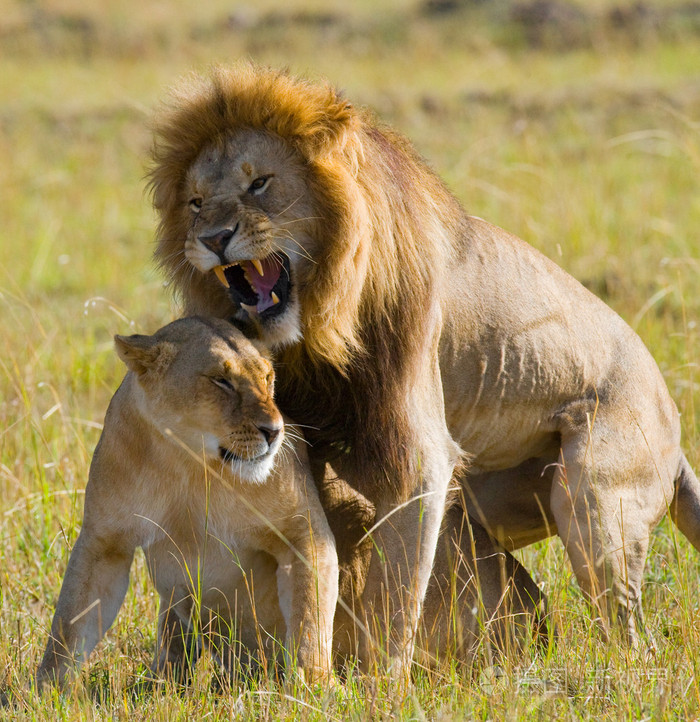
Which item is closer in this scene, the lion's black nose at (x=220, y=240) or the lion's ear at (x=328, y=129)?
the lion's black nose at (x=220, y=240)

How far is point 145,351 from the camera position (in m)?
3.01

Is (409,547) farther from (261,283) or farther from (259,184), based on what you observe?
(259,184)

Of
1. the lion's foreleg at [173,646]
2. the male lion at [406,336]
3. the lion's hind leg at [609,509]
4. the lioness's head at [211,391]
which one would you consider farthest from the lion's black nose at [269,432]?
the lion's hind leg at [609,509]

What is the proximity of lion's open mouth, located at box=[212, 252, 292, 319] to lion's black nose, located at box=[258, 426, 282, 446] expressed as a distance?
0.31 metres

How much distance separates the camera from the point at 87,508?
3150 millimetres

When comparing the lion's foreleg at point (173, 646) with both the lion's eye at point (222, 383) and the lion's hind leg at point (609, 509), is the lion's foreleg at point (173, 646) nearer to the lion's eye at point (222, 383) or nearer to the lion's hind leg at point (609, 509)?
the lion's eye at point (222, 383)

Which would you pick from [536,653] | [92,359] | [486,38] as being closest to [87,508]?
[536,653]

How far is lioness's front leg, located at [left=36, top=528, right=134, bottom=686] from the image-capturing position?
10.1ft

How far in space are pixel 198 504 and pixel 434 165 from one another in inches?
258

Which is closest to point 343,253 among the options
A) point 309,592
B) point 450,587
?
point 309,592

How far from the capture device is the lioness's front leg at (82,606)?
3.07 meters

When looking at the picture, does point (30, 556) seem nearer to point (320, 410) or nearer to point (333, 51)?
point (320, 410)

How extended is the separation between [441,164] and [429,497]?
24.7 ft

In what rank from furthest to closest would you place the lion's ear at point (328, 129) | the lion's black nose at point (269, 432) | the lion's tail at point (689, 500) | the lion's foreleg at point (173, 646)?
the lion's tail at point (689, 500)
the lion's foreleg at point (173, 646)
the lion's ear at point (328, 129)
the lion's black nose at point (269, 432)
